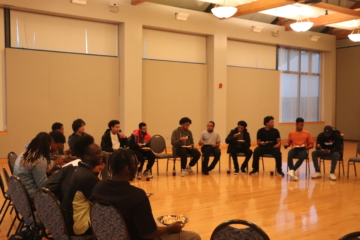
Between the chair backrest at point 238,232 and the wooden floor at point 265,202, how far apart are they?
6.48 ft

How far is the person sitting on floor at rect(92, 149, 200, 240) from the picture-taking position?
2.39 m

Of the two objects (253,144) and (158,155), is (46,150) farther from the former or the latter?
(253,144)

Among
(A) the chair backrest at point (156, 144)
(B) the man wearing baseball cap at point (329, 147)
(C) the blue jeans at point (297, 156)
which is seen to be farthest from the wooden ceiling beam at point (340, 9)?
(A) the chair backrest at point (156, 144)

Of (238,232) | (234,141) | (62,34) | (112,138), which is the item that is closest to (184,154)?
(234,141)

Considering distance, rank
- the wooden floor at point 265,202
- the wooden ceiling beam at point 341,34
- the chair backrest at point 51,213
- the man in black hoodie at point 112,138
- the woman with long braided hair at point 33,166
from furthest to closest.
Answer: the wooden ceiling beam at point 341,34, the man in black hoodie at point 112,138, the wooden floor at point 265,202, the woman with long braided hair at point 33,166, the chair backrest at point 51,213

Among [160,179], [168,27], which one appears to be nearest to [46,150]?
[160,179]

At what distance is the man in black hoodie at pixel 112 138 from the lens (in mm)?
6965

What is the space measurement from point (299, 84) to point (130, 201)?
13777 mm

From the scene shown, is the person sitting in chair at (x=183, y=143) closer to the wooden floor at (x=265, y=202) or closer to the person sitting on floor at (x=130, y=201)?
the wooden floor at (x=265, y=202)

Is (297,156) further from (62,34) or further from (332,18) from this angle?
(62,34)

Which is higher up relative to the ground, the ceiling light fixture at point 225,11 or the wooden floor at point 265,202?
the ceiling light fixture at point 225,11

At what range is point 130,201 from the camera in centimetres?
241

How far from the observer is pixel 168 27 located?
435 inches

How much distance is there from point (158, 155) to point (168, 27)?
4773 mm
